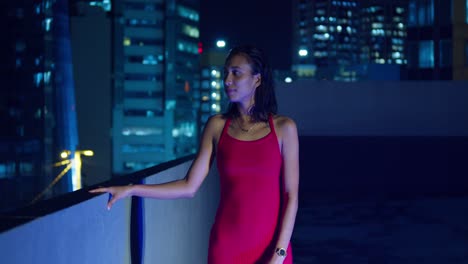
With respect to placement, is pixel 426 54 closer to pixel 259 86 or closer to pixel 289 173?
pixel 259 86

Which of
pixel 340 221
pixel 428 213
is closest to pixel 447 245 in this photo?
pixel 340 221

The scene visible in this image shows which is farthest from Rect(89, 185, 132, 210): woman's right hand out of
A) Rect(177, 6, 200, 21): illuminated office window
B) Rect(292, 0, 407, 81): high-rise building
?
Rect(177, 6, 200, 21): illuminated office window

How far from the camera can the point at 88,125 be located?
435 feet

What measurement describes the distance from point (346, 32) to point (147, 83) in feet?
138

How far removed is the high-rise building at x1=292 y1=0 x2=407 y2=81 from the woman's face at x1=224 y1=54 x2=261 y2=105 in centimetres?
13363

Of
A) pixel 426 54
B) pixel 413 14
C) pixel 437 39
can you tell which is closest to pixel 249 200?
pixel 437 39

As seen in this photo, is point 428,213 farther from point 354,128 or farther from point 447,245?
point 354,128

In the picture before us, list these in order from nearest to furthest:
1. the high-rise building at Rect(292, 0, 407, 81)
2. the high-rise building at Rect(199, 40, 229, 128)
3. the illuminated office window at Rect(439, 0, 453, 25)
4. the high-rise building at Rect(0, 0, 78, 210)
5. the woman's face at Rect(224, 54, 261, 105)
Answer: the woman's face at Rect(224, 54, 261, 105), the illuminated office window at Rect(439, 0, 453, 25), the high-rise building at Rect(0, 0, 78, 210), the high-rise building at Rect(292, 0, 407, 81), the high-rise building at Rect(199, 40, 229, 128)

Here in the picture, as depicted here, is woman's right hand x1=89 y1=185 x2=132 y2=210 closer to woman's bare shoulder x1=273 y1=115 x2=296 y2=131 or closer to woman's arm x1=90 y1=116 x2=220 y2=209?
woman's arm x1=90 y1=116 x2=220 y2=209

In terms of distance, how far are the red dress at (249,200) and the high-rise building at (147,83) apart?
126 m

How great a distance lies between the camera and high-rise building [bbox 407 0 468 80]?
3475 cm

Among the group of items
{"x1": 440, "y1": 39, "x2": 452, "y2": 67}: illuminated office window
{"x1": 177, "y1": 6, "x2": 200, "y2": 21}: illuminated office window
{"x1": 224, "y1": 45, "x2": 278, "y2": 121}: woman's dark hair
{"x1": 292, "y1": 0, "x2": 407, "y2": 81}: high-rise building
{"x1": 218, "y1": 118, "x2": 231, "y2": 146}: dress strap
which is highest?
{"x1": 177, "y1": 6, "x2": 200, "y2": 21}: illuminated office window

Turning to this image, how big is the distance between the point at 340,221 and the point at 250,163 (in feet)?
20.0

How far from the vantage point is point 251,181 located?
2125 millimetres
